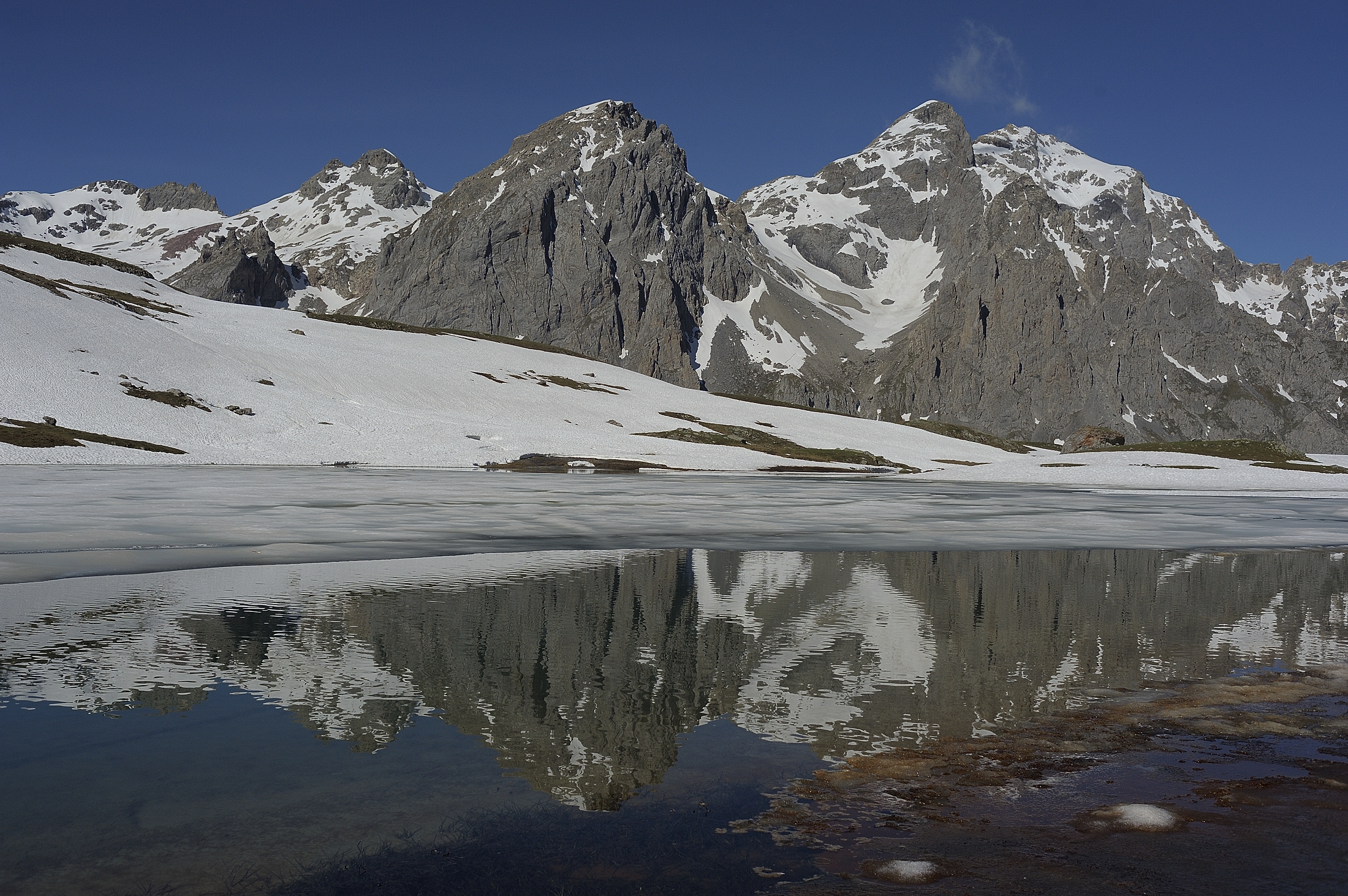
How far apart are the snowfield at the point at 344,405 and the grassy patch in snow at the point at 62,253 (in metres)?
2.20

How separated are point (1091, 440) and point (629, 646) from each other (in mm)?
95339

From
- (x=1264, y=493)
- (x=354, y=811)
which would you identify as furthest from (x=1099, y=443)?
(x=354, y=811)

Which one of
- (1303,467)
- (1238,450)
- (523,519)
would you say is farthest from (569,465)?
(1303,467)

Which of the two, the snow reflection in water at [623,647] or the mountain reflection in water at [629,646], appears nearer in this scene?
the snow reflection in water at [623,647]

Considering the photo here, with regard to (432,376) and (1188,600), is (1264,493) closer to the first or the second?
(1188,600)

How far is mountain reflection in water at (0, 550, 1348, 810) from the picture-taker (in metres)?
8.34

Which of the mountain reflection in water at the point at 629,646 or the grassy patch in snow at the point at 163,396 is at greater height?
the grassy patch in snow at the point at 163,396

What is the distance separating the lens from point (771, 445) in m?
85.4

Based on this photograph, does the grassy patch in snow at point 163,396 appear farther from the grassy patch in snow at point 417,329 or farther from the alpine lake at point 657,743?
the alpine lake at point 657,743

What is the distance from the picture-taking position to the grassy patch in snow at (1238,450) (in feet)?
238

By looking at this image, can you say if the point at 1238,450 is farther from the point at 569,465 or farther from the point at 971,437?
the point at 569,465

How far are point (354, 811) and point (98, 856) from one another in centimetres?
150

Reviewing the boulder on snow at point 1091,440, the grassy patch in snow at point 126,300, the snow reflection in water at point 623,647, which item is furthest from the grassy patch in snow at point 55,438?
the boulder on snow at point 1091,440

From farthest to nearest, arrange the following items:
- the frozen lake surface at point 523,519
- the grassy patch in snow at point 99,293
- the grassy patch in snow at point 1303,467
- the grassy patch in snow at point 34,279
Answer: the grassy patch in snow at point 99,293 < the grassy patch in snow at point 34,279 < the grassy patch in snow at point 1303,467 < the frozen lake surface at point 523,519
